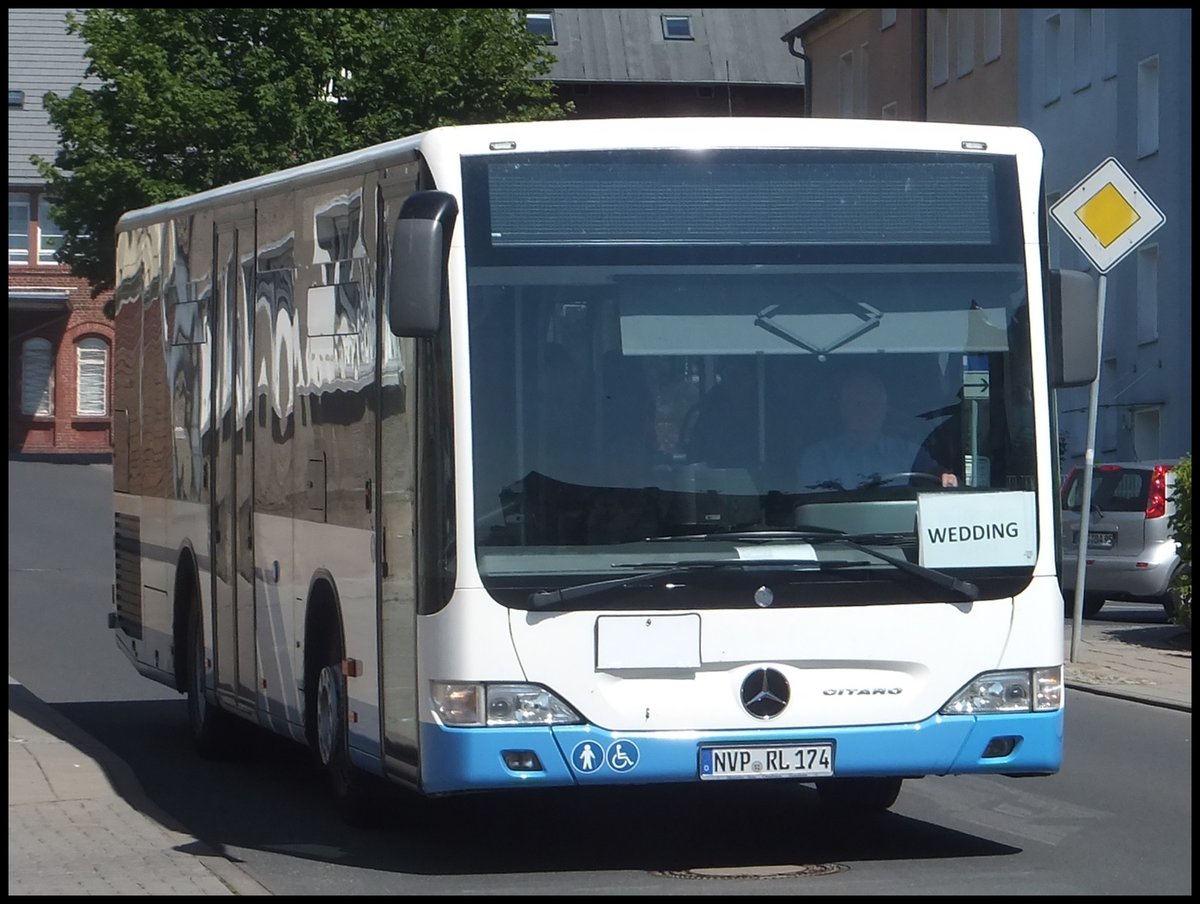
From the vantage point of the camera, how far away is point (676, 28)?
76125 mm

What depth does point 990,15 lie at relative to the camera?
46.0 metres

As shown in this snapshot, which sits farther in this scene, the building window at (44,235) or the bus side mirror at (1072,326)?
the building window at (44,235)

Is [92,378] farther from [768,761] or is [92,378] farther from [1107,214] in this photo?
[768,761]

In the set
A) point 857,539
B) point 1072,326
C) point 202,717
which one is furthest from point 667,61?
point 857,539

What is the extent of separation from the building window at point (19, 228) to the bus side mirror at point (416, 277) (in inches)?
2407

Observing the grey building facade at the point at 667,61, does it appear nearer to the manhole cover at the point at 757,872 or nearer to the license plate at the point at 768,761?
the manhole cover at the point at 757,872

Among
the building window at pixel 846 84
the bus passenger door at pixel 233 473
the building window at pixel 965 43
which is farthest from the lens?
the building window at pixel 846 84

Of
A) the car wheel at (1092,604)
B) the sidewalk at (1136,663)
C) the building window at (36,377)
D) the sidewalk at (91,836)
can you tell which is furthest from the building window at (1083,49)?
the building window at (36,377)

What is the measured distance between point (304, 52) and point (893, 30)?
568 inches

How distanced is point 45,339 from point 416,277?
61.3m

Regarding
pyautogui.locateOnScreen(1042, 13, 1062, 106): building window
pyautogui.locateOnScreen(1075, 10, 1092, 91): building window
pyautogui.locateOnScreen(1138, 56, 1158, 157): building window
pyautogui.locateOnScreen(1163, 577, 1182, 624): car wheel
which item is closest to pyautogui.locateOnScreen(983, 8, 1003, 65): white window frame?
pyautogui.locateOnScreen(1042, 13, 1062, 106): building window

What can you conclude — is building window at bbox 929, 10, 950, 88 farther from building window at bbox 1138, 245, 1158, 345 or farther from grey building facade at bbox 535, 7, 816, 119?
grey building facade at bbox 535, 7, 816, 119

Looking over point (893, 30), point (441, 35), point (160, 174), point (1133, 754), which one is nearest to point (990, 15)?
point (893, 30)

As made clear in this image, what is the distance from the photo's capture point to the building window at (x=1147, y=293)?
3781cm
